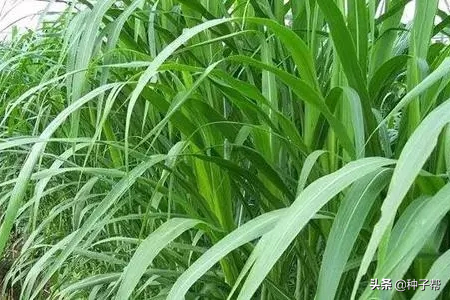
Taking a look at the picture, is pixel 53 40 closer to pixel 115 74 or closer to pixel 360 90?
pixel 115 74

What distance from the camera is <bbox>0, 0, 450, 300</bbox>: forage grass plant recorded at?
1.25ft

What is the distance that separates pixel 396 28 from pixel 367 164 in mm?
233

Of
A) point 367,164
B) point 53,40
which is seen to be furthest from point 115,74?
point 367,164

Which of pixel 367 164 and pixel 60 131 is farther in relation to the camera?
pixel 60 131

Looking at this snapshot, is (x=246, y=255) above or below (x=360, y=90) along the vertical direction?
below

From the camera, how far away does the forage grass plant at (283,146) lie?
38 centimetres

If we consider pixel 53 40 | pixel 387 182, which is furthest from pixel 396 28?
pixel 53 40

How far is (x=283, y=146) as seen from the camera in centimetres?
64

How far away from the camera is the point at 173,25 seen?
2.57ft

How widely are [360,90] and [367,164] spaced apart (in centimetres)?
14

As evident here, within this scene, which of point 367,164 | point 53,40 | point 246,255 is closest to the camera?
point 367,164

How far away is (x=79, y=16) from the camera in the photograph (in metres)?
0.67

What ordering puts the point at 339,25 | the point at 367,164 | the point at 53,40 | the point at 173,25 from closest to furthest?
1. the point at 367,164
2. the point at 339,25
3. the point at 173,25
4. the point at 53,40

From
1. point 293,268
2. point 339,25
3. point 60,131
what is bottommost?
point 293,268
